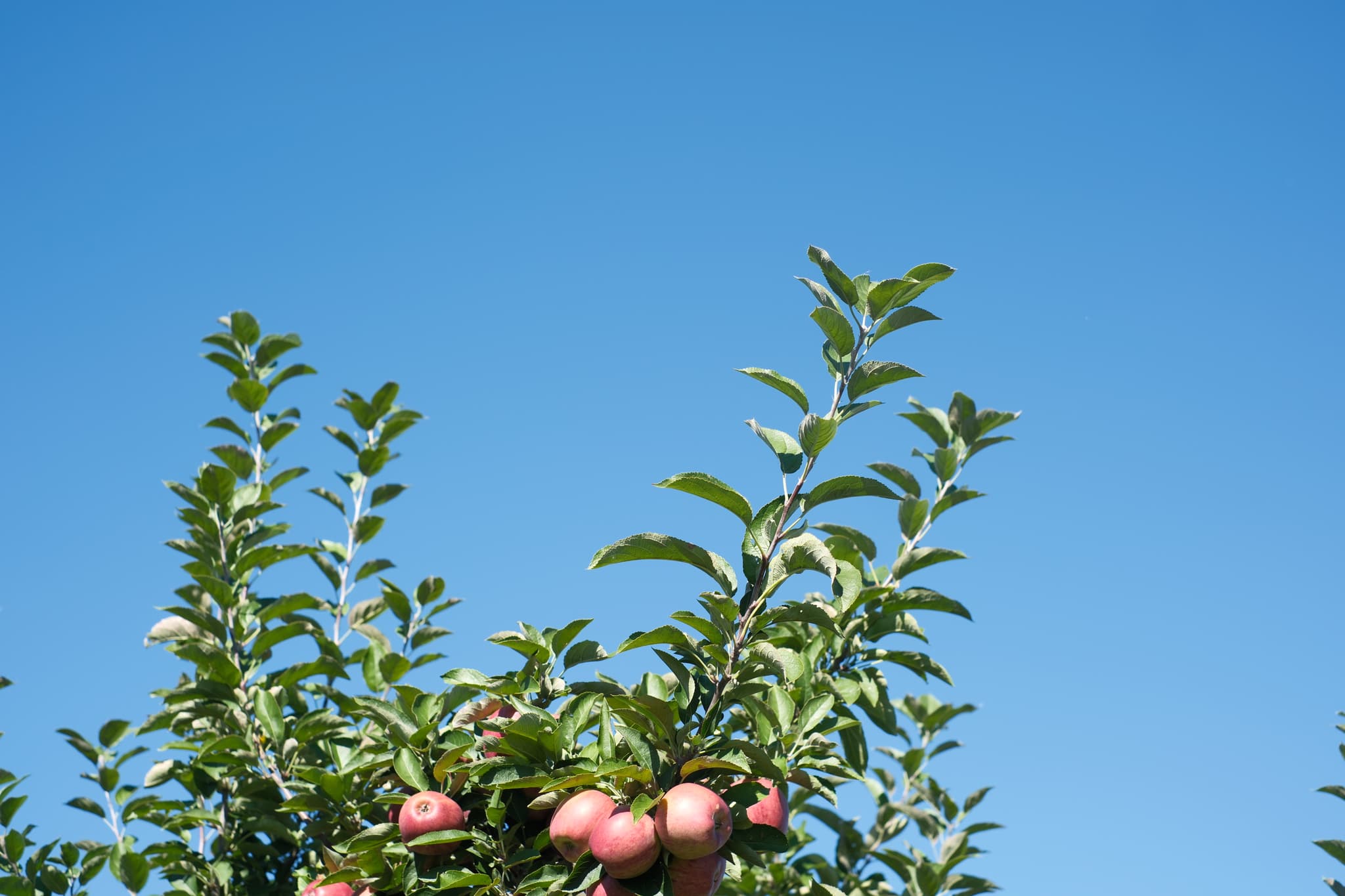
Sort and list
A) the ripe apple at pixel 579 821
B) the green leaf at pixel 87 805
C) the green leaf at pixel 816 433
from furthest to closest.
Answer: the green leaf at pixel 87 805 → the green leaf at pixel 816 433 → the ripe apple at pixel 579 821

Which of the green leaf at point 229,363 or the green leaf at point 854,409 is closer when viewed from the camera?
the green leaf at point 854,409

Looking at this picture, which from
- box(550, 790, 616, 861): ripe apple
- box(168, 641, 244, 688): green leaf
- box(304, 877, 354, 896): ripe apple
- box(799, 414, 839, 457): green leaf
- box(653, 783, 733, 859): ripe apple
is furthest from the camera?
box(168, 641, 244, 688): green leaf

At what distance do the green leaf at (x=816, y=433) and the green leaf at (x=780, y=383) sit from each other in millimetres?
108

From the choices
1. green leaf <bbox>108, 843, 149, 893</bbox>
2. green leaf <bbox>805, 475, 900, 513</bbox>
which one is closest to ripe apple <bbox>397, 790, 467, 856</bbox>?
green leaf <bbox>805, 475, 900, 513</bbox>

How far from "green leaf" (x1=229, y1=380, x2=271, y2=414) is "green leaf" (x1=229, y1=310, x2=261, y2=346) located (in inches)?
10.8

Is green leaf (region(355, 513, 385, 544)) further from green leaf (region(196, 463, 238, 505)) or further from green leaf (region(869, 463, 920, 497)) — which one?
green leaf (region(869, 463, 920, 497))

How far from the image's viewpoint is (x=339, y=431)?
4934 millimetres

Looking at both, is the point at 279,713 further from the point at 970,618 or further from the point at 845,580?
the point at 970,618

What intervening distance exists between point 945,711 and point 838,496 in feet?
8.59

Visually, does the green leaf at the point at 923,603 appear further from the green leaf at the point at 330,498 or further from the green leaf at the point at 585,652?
the green leaf at the point at 330,498

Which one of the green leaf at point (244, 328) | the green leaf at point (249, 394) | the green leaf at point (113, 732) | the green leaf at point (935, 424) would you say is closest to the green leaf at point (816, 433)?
the green leaf at point (935, 424)

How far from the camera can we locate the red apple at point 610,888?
2645 millimetres

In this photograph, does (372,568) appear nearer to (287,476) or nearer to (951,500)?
(287,476)

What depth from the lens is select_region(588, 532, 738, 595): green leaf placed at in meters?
2.72
